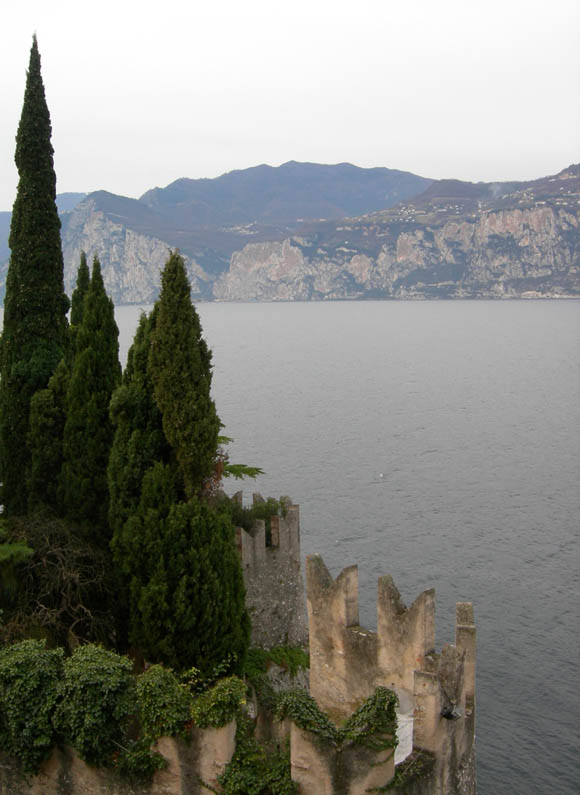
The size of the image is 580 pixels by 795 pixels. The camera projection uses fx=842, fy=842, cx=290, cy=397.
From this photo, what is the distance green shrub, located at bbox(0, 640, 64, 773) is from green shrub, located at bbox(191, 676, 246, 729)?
267 centimetres

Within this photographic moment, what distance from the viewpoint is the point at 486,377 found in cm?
11769

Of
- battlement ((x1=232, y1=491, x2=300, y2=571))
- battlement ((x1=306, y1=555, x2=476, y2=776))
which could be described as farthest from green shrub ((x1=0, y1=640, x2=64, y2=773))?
battlement ((x1=232, y1=491, x2=300, y2=571))

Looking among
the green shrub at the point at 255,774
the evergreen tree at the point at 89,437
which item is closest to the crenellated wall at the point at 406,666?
the green shrub at the point at 255,774

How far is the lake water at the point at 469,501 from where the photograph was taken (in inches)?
1250

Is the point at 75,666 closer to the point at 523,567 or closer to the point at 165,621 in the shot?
the point at 165,621

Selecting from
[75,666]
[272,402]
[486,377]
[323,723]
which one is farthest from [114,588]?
[486,377]

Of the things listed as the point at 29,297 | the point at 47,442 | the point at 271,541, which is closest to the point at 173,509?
the point at 47,442

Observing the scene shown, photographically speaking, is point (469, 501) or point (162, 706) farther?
point (469, 501)

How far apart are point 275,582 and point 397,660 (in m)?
8.72

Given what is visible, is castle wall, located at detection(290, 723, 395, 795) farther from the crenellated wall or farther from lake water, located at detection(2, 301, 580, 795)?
lake water, located at detection(2, 301, 580, 795)

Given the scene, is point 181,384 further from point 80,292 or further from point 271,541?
point 80,292

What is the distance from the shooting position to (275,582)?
24.7m

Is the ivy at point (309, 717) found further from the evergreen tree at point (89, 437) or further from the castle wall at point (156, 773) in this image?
the evergreen tree at point (89, 437)

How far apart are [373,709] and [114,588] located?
9806 millimetres
